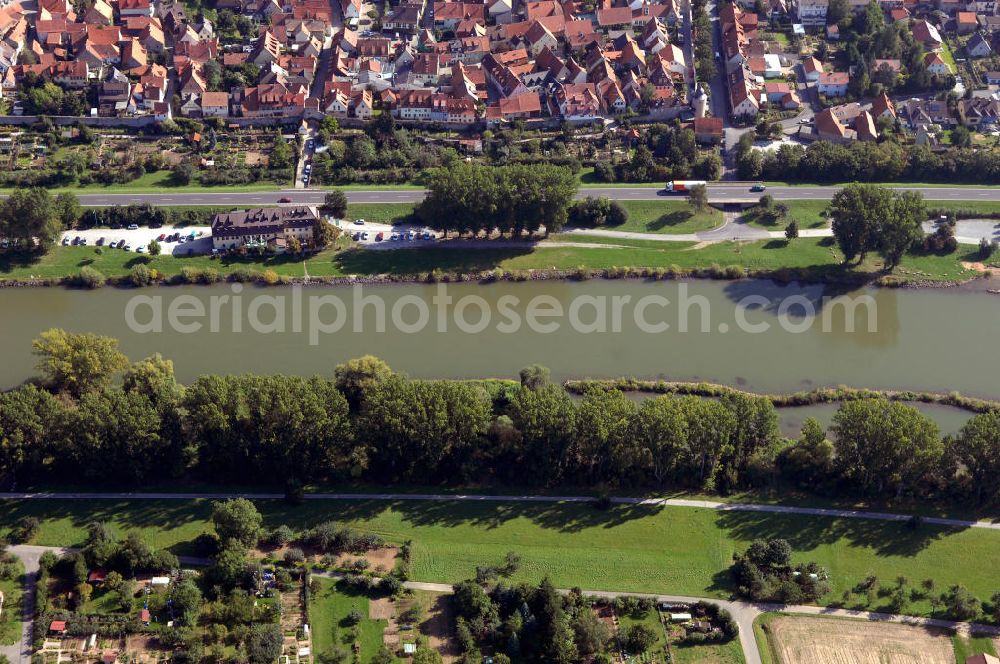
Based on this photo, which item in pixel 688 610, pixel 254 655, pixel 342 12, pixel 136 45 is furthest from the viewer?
pixel 342 12

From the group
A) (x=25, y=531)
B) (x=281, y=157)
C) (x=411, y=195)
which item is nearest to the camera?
(x=25, y=531)

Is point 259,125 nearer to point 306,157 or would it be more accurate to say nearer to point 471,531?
point 306,157

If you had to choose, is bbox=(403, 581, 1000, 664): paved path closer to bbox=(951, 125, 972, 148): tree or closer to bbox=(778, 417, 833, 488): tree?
Answer: bbox=(778, 417, 833, 488): tree

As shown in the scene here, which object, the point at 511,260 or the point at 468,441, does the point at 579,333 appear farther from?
the point at 468,441

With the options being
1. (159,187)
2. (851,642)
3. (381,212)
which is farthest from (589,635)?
(159,187)

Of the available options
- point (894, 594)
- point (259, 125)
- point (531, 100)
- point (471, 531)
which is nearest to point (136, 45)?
point (259, 125)

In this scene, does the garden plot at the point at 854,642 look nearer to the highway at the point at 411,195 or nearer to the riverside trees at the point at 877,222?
the riverside trees at the point at 877,222
